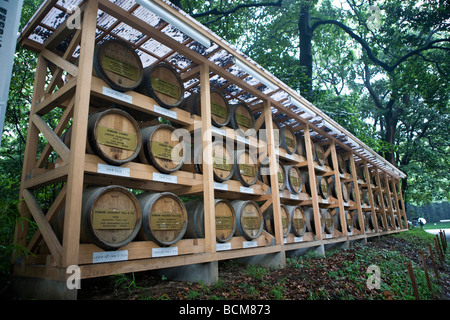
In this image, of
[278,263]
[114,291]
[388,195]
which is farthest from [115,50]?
[388,195]

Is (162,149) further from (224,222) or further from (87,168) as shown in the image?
(224,222)

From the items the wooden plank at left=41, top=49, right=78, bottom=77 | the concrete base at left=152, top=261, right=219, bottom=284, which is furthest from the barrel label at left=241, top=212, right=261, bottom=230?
the wooden plank at left=41, top=49, right=78, bottom=77

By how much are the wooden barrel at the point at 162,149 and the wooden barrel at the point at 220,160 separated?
1.37 feet

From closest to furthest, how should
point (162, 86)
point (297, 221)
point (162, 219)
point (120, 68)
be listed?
point (162, 219)
point (120, 68)
point (162, 86)
point (297, 221)

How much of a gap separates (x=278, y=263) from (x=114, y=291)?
3.32 meters

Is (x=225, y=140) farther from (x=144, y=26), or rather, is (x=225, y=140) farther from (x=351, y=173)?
(x=351, y=173)

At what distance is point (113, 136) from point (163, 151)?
81 centimetres

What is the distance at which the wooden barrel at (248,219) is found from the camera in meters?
5.51

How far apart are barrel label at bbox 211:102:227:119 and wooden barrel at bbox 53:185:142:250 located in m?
2.64

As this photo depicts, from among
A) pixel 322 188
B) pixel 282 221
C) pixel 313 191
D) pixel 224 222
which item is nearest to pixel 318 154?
pixel 322 188

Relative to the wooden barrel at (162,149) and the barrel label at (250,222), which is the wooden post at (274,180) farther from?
the wooden barrel at (162,149)

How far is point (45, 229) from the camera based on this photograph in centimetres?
367

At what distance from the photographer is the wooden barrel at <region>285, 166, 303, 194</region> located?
24.6ft

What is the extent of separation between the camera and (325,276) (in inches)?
218
